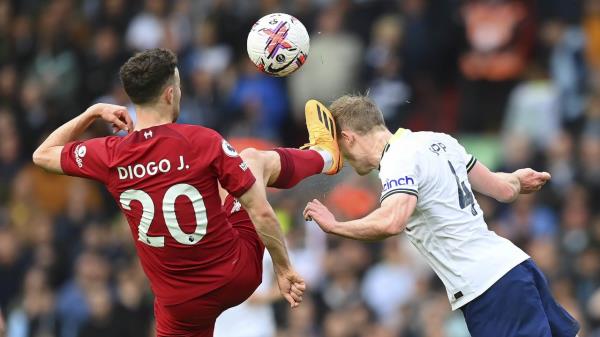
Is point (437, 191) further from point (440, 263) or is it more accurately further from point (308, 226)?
point (308, 226)

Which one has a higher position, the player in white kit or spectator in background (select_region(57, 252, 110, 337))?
the player in white kit

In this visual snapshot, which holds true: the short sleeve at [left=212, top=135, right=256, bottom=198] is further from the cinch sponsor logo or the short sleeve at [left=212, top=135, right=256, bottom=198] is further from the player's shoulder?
the cinch sponsor logo

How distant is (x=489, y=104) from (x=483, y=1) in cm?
116

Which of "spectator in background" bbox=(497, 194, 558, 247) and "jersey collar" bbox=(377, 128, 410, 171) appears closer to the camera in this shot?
"jersey collar" bbox=(377, 128, 410, 171)

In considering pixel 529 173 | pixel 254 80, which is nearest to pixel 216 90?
pixel 254 80

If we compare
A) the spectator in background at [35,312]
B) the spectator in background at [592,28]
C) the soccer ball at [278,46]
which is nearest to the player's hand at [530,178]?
the soccer ball at [278,46]

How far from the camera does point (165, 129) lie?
7.45 metres

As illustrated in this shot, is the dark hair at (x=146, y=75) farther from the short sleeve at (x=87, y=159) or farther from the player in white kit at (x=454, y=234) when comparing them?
the player in white kit at (x=454, y=234)

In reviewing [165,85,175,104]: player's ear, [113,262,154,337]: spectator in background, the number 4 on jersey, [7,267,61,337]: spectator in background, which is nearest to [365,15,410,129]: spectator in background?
[113,262,154,337]: spectator in background

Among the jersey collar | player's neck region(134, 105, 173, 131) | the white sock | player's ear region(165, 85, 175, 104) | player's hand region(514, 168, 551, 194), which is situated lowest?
player's hand region(514, 168, 551, 194)

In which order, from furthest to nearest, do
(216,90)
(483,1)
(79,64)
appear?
(79,64) → (216,90) → (483,1)

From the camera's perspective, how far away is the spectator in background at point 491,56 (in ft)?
46.2

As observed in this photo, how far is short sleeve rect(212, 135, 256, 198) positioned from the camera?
7391 mm

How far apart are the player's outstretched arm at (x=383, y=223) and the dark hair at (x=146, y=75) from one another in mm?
1266
